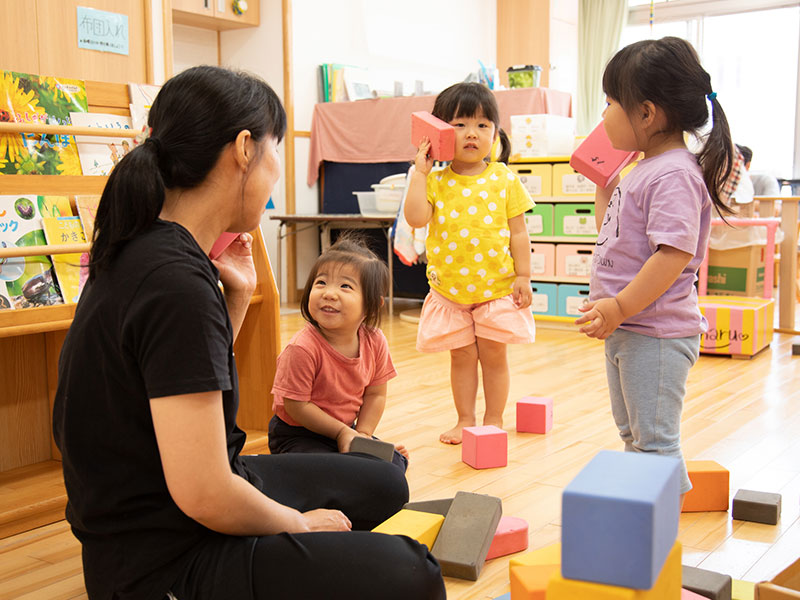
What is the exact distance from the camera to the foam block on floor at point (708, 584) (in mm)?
1239

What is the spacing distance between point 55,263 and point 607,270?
122 cm

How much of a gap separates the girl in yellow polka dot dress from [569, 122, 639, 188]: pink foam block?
534 mm

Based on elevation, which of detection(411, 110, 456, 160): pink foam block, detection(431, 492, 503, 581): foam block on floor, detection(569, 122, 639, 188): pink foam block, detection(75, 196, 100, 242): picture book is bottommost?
detection(431, 492, 503, 581): foam block on floor

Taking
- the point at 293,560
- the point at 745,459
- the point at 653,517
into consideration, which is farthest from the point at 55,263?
the point at 745,459

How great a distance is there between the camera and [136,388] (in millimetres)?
937

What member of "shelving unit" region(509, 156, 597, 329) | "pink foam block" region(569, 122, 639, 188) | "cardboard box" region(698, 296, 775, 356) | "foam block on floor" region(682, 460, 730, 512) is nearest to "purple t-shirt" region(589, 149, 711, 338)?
"pink foam block" region(569, 122, 639, 188)

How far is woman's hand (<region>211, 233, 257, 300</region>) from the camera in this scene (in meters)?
1.27

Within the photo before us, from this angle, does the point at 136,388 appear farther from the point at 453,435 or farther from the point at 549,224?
the point at 549,224

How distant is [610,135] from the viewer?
157 cm

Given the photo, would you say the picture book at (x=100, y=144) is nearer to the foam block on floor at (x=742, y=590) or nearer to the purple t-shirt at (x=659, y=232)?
the purple t-shirt at (x=659, y=232)

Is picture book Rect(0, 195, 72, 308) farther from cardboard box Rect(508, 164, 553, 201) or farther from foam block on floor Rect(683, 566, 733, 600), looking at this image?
cardboard box Rect(508, 164, 553, 201)

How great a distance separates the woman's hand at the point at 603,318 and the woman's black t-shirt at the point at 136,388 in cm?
75

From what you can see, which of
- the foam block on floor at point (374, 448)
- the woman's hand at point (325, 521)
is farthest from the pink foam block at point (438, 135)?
the woman's hand at point (325, 521)

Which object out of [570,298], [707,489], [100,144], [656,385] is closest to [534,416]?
[707,489]
